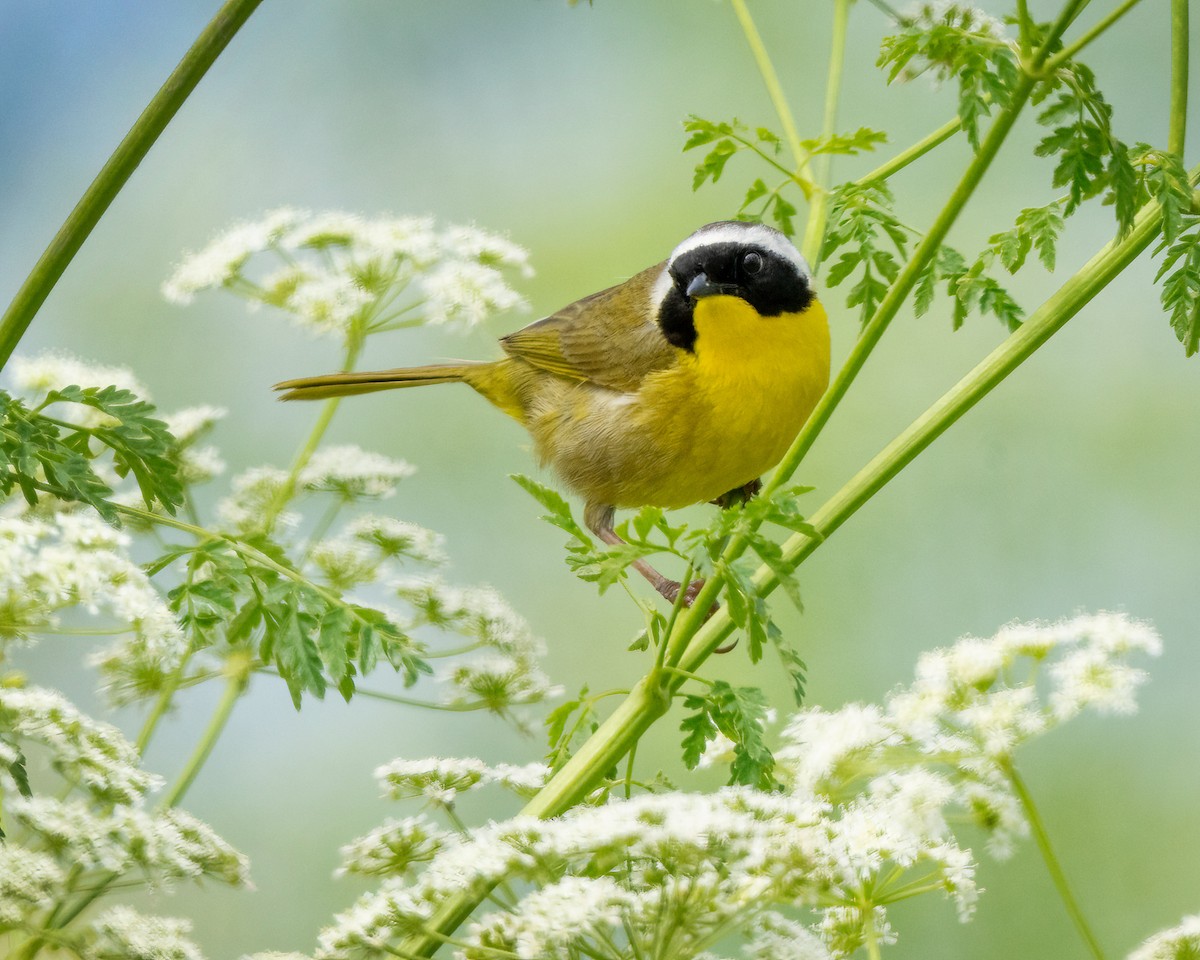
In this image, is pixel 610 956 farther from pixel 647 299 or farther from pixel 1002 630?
pixel 647 299

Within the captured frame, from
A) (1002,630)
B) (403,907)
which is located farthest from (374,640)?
(1002,630)

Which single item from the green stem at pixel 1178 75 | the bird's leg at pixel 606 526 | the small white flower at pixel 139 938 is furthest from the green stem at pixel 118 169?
the bird's leg at pixel 606 526

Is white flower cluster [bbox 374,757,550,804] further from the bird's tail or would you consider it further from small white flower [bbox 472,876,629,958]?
the bird's tail

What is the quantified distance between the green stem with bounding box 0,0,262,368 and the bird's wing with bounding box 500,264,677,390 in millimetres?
1452

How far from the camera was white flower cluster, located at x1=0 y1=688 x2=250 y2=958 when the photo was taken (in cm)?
128

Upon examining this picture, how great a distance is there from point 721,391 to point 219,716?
109 centimetres

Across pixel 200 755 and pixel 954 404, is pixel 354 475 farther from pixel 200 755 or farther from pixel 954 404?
pixel 954 404

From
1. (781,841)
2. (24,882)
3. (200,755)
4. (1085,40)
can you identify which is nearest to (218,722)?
(200,755)

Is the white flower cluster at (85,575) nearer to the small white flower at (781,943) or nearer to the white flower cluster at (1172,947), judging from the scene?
the small white flower at (781,943)

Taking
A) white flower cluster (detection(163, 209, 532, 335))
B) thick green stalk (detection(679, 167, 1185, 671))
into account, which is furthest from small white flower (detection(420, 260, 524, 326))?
thick green stalk (detection(679, 167, 1185, 671))

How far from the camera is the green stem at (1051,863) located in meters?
1.38

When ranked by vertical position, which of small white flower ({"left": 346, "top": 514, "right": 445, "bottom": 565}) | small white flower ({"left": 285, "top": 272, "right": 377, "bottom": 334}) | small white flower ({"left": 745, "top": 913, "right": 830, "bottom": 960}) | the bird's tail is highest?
the bird's tail

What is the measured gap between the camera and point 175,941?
4.40 ft

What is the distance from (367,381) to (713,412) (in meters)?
0.76
